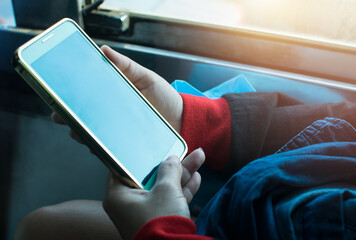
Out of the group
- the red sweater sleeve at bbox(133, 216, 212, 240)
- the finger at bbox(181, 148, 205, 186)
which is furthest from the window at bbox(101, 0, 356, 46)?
the red sweater sleeve at bbox(133, 216, 212, 240)

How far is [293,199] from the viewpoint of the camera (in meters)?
0.43

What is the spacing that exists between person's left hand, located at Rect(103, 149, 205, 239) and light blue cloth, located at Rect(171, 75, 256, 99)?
246mm

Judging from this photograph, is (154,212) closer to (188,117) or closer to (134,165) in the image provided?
(134,165)

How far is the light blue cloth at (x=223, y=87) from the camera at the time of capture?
0.72 metres

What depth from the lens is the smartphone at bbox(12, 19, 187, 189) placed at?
47cm

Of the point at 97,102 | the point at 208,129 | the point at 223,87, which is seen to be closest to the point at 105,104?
the point at 97,102

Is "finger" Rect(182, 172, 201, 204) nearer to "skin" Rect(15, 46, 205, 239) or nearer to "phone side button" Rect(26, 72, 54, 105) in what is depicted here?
"skin" Rect(15, 46, 205, 239)

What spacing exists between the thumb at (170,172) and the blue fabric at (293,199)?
7 centimetres

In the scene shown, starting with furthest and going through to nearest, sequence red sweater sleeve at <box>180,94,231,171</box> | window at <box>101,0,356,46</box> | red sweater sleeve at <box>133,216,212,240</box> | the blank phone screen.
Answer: window at <box>101,0,356,46</box> < red sweater sleeve at <box>180,94,231,171</box> < the blank phone screen < red sweater sleeve at <box>133,216,212,240</box>

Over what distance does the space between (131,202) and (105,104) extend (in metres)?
0.18

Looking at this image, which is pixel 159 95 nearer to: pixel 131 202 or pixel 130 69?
pixel 130 69

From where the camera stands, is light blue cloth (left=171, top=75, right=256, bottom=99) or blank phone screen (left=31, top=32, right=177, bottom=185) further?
light blue cloth (left=171, top=75, right=256, bottom=99)

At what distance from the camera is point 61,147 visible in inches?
38.0

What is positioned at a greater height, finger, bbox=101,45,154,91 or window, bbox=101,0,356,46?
window, bbox=101,0,356,46
